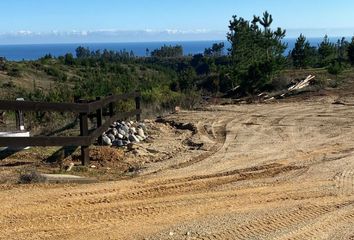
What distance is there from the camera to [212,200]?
8.05 meters

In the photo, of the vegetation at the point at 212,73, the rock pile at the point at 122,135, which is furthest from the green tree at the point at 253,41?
the rock pile at the point at 122,135

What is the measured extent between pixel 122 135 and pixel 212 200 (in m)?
5.62

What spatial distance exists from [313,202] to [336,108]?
1318 cm

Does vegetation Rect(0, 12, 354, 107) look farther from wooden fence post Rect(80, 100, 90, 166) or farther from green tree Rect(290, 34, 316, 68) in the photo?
wooden fence post Rect(80, 100, 90, 166)

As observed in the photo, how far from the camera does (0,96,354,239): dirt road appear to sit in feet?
22.0

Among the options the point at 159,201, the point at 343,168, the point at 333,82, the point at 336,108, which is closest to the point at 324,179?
the point at 343,168

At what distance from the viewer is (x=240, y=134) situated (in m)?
14.9

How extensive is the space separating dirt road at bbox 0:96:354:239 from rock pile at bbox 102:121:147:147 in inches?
61.8

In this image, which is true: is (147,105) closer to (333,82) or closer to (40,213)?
(333,82)

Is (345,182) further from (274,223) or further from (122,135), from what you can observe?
(122,135)

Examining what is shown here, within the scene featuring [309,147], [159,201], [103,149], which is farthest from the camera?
[309,147]

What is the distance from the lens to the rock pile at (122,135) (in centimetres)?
1276

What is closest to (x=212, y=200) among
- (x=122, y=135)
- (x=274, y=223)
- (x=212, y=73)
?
(x=274, y=223)

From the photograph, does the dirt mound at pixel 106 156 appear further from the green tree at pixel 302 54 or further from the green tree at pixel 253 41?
the green tree at pixel 302 54
